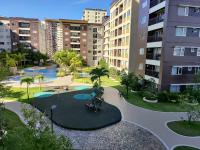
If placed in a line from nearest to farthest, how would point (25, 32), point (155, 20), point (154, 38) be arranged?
point (155, 20), point (154, 38), point (25, 32)

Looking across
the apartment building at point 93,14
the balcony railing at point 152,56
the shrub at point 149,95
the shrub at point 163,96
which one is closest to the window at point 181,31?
the balcony railing at point 152,56

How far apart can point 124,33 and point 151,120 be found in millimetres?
25593

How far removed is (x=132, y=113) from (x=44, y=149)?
554 inches

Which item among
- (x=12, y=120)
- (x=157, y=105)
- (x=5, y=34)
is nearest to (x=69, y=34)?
(x=5, y=34)

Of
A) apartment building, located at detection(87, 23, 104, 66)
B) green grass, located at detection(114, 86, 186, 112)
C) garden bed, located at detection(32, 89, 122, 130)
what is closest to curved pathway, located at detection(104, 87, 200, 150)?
green grass, located at detection(114, 86, 186, 112)

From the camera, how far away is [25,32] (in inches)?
2525

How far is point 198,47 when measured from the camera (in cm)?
2423

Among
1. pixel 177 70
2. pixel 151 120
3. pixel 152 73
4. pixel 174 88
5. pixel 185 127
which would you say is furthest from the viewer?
pixel 152 73

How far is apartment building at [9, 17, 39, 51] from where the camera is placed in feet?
204

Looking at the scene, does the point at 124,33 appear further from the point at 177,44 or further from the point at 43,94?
the point at 43,94

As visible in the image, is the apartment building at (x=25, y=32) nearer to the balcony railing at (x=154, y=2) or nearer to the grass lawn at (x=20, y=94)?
the grass lawn at (x=20, y=94)

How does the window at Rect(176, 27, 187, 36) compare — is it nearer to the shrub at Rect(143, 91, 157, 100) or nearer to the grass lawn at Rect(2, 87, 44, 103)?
the shrub at Rect(143, 91, 157, 100)

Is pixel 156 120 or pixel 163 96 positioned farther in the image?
pixel 163 96

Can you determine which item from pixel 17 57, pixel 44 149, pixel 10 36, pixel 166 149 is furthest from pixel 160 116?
pixel 10 36
